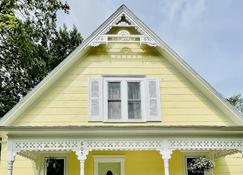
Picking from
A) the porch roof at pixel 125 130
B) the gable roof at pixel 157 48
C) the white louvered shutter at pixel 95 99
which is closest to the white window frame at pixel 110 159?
the white louvered shutter at pixel 95 99

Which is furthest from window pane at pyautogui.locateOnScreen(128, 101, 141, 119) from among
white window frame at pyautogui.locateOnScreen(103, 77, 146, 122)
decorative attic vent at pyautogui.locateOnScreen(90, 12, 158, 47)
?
decorative attic vent at pyautogui.locateOnScreen(90, 12, 158, 47)

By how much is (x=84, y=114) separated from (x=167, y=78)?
3.27m

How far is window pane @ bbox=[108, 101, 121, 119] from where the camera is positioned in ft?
38.8

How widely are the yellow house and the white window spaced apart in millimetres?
34

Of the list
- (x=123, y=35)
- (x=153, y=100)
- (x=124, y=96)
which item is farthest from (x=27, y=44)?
(x=153, y=100)

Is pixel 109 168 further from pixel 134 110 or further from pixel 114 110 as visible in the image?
pixel 134 110

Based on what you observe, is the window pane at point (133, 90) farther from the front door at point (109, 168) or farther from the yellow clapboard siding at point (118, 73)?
the front door at point (109, 168)

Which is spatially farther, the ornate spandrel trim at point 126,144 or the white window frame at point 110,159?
the white window frame at point 110,159

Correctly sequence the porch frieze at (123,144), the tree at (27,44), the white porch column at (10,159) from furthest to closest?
the tree at (27,44) → the porch frieze at (123,144) → the white porch column at (10,159)

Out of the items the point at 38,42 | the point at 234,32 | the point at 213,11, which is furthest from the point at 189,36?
the point at 38,42

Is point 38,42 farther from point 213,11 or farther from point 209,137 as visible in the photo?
point 209,137

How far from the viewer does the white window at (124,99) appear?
11.8 metres

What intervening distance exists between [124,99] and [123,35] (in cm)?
235

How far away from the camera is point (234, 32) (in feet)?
54.1
